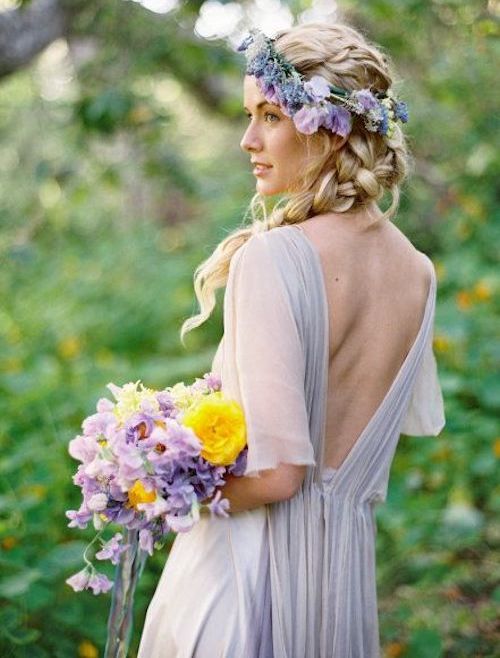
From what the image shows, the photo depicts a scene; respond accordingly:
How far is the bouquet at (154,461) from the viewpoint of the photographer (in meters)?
2.15

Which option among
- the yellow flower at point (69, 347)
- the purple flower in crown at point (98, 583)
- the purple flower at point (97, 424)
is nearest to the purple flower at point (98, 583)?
the purple flower in crown at point (98, 583)

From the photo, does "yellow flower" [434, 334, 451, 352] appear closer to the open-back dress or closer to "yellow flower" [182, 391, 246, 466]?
the open-back dress

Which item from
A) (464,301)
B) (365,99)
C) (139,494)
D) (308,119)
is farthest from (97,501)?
(464,301)

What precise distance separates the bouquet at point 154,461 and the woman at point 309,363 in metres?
0.07

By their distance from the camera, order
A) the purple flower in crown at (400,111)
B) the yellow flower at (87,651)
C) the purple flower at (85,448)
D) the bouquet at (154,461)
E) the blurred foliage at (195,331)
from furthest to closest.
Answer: the blurred foliage at (195,331) < the yellow flower at (87,651) < the purple flower in crown at (400,111) < the purple flower at (85,448) < the bouquet at (154,461)

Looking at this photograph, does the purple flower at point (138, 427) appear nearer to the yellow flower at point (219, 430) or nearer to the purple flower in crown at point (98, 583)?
the yellow flower at point (219, 430)

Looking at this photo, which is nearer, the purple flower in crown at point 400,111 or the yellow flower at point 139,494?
the yellow flower at point 139,494

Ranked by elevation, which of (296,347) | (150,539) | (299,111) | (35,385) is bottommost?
(35,385)

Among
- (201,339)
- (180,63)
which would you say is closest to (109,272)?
(201,339)

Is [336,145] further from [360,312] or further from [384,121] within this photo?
[360,312]

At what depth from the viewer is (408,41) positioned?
19.8ft

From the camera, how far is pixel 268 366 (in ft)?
7.06

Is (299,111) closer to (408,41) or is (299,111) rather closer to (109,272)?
(408,41)

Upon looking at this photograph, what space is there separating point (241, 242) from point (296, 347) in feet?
1.53
